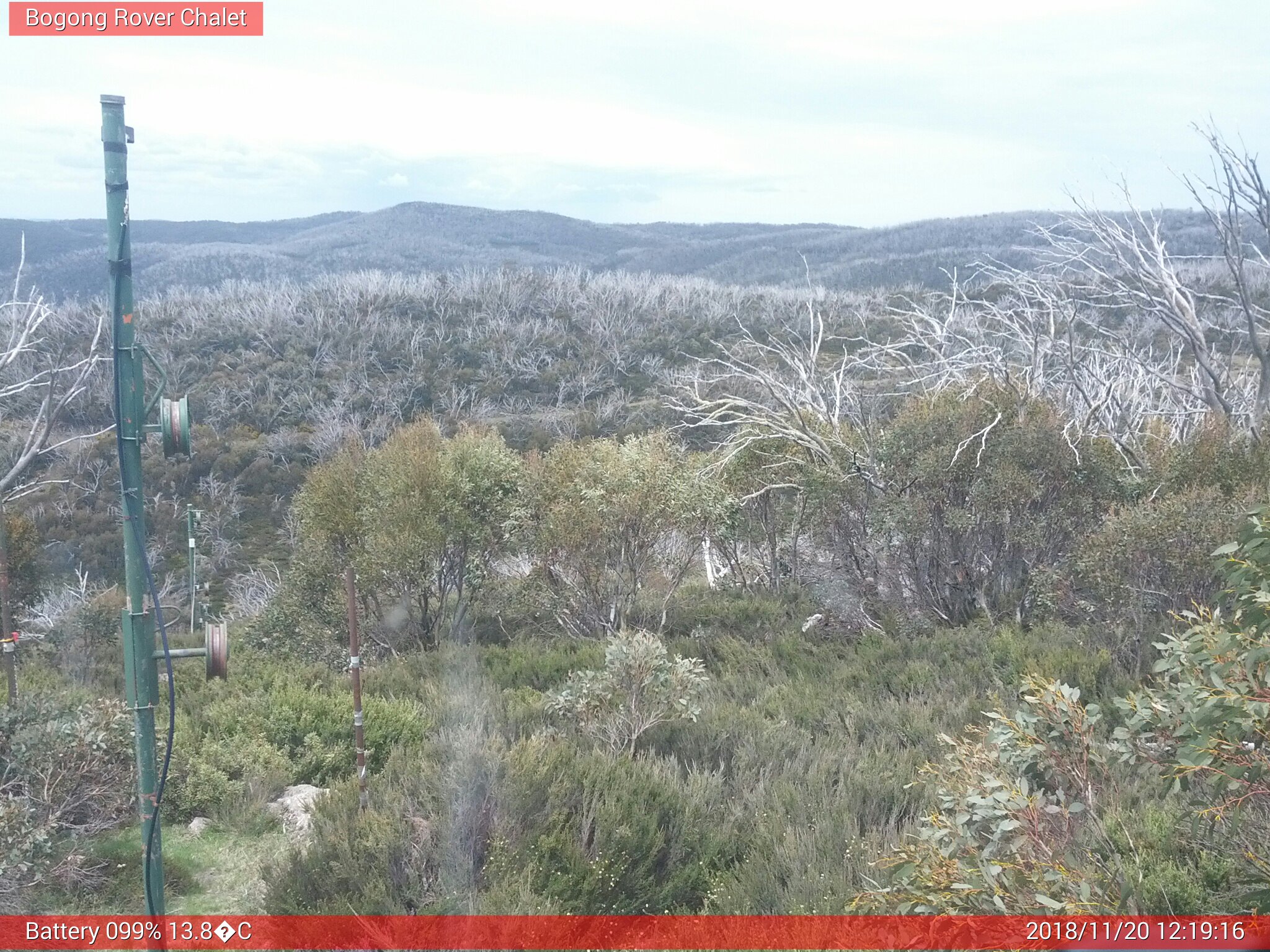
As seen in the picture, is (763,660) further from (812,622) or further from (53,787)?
(53,787)

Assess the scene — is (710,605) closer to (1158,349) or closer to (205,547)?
(205,547)

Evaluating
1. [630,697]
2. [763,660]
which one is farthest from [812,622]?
[630,697]

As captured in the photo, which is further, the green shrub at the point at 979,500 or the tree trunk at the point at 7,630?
the green shrub at the point at 979,500

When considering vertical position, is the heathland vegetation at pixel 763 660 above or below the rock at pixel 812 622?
above

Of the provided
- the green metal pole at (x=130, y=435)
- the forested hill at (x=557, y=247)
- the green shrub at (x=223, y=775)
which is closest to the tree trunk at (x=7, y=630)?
the green shrub at (x=223, y=775)

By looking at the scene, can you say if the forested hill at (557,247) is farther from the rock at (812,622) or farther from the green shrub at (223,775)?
the green shrub at (223,775)
